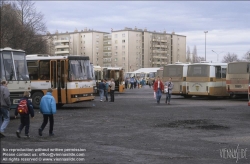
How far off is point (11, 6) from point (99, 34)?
90.0 m

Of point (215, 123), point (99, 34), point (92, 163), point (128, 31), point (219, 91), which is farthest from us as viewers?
point (99, 34)

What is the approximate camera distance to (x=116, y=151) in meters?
10.9

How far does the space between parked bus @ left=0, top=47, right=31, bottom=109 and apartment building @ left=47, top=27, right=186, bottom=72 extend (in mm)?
119666

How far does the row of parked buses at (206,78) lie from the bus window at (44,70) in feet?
47.0

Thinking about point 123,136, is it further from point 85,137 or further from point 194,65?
point 194,65

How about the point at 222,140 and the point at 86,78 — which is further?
the point at 86,78

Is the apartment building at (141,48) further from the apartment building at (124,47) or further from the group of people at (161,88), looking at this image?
the group of people at (161,88)

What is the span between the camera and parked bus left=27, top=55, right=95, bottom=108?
80.0ft

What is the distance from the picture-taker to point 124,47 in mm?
144000

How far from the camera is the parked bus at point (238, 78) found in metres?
31.7

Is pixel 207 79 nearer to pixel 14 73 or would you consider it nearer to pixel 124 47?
pixel 14 73

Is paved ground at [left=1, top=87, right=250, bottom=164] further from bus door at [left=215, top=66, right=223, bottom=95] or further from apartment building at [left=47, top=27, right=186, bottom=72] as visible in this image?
apartment building at [left=47, top=27, right=186, bottom=72]

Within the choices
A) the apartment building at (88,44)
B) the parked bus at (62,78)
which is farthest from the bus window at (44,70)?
the apartment building at (88,44)

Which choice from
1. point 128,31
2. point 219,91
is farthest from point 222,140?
point 128,31
